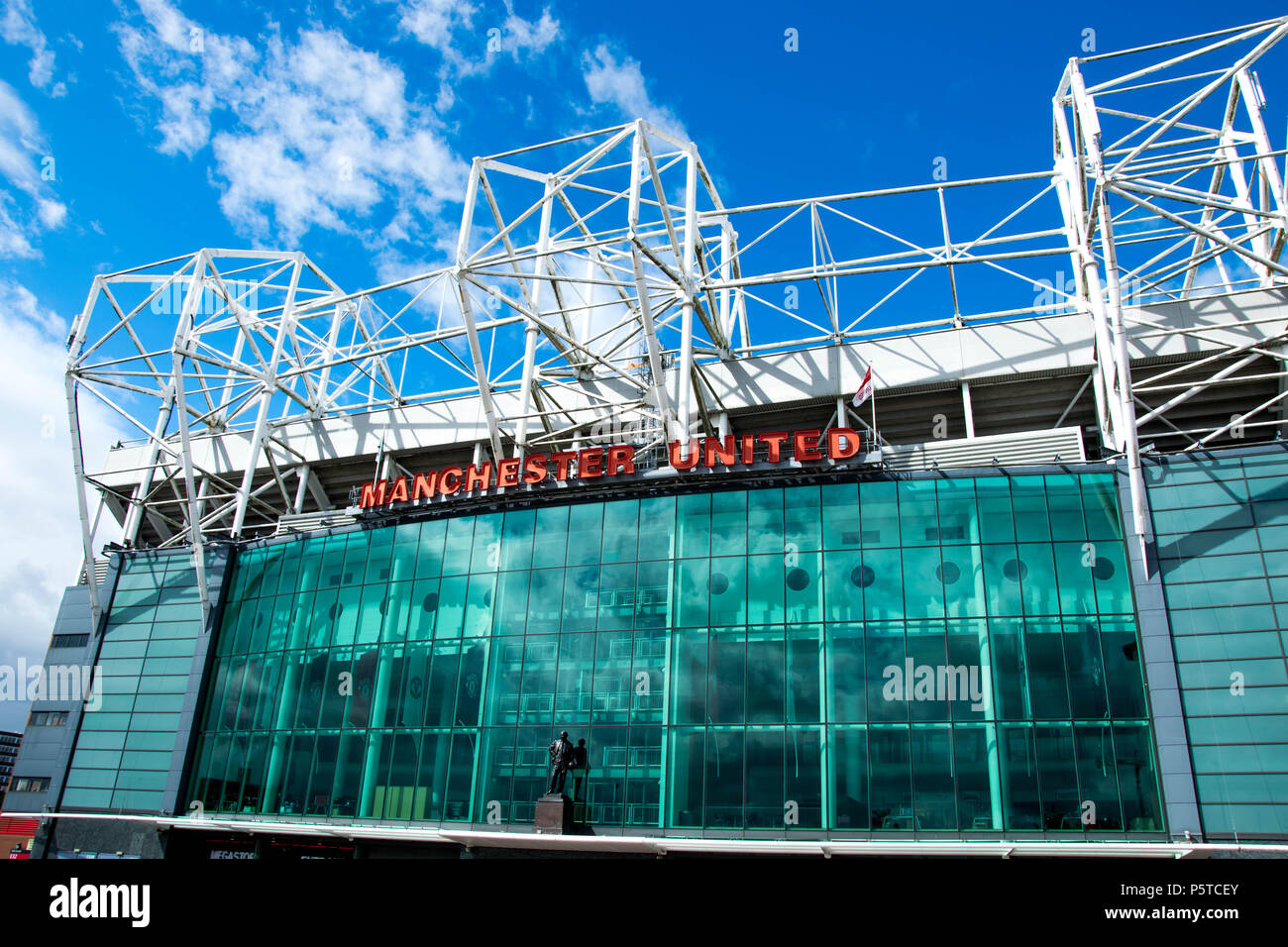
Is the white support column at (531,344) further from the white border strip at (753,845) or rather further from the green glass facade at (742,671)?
the white border strip at (753,845)

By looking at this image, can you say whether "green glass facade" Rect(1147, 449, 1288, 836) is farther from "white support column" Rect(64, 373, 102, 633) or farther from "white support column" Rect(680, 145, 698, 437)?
"white support column" Rect(64, 373, 102, 633)

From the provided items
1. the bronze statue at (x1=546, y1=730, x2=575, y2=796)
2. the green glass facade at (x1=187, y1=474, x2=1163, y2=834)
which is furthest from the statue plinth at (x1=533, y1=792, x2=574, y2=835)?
the green glass facade at (x1=187, y1=474, x2=1163, y2=834)

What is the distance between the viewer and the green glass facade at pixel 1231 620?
27.9m

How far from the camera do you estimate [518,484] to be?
39625 mm

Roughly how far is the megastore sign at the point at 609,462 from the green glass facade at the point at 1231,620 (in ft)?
40.2

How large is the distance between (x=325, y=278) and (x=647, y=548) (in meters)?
33.4

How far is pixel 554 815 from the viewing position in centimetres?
3269

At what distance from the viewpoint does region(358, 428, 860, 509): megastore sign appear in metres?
36.2

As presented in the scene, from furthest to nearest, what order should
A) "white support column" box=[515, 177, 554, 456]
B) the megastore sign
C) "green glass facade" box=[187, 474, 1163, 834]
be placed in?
"white support column" box=[515, 177, 554, 456], the megastore sign, "green glass facade" box=[187, 474, 1163, 834]

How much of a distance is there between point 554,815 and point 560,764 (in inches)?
73.3

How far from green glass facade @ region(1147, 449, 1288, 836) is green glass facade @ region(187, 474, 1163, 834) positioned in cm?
173

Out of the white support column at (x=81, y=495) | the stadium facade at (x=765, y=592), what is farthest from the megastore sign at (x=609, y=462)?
the white support column at (x=81, y=495)

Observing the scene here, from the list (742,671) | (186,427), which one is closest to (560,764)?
(742,671)
